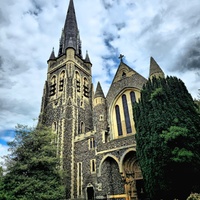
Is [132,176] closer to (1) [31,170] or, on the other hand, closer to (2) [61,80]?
(1) [31,170]

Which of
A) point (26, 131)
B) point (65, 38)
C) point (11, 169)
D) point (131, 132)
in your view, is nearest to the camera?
point (11, 169)

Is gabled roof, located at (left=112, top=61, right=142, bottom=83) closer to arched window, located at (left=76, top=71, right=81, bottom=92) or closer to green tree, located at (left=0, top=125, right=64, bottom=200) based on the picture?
arched window, located at (left=76, top=71, right=81, bottom=92)

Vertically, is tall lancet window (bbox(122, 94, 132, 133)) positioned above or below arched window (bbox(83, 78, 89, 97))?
below

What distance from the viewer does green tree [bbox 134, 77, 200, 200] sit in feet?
29.1

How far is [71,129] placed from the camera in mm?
20719

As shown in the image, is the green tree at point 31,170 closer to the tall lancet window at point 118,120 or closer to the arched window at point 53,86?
the tall lancet window at point 118,120

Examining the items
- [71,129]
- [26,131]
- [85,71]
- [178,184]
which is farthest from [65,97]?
[178,184]

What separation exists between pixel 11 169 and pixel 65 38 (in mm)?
25150

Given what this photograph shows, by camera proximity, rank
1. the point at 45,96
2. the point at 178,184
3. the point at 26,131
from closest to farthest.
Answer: the point at 178,184 → the point at 26,131 → the point at 45,96

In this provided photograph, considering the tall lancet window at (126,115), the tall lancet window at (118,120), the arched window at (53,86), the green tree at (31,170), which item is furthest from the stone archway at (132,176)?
the arched window at (53,86)

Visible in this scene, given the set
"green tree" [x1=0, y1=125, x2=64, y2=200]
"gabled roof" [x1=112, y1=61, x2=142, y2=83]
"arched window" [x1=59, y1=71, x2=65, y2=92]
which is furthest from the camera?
"arched window" [x1=59, y1=71, x2=65, y2=92]

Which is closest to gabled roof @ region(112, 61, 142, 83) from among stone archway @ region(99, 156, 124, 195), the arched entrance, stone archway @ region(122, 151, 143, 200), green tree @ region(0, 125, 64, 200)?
stone archway @ region(122, 151, 143, 200)

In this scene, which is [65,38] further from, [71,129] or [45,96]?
[71,129]

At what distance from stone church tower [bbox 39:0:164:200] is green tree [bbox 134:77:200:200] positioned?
3.44 m
